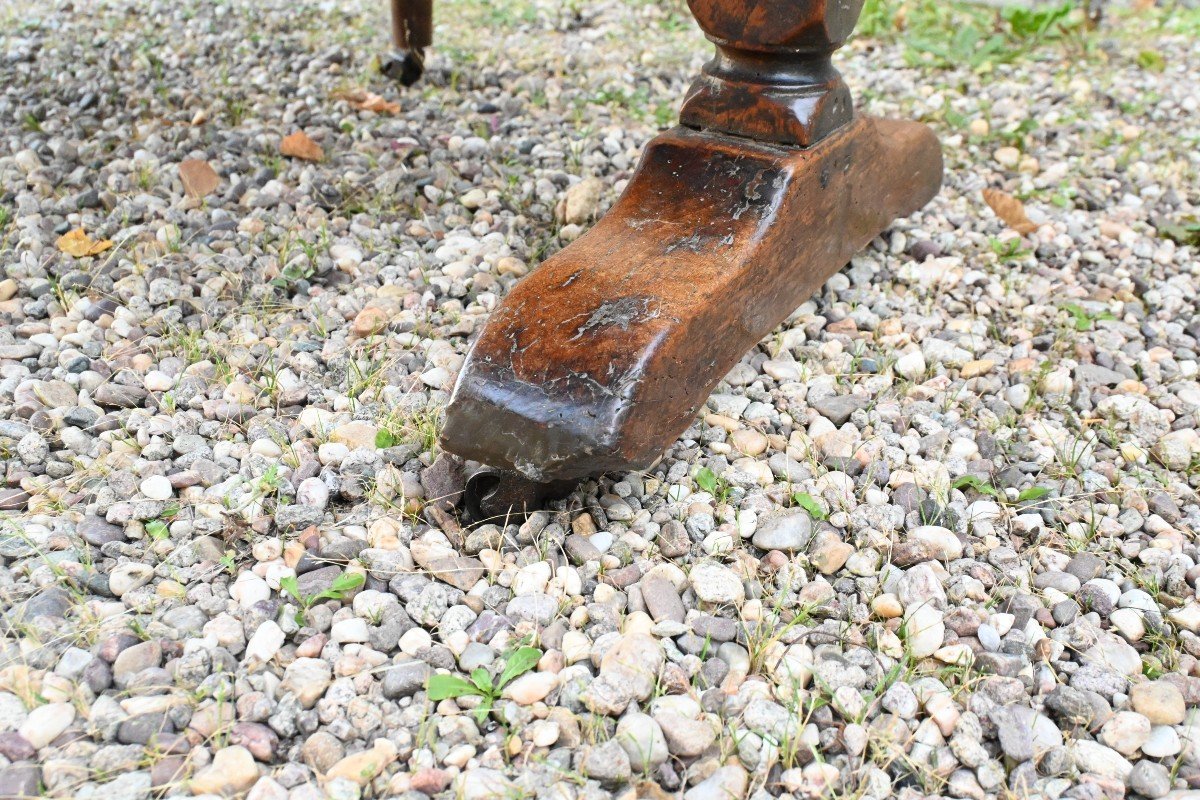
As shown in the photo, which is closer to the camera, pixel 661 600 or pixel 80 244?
pixel 661 600

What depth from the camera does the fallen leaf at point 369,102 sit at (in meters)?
2.56

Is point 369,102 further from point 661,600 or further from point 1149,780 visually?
point 1149,780

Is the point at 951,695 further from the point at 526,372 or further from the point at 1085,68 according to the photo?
the point at 1085,68

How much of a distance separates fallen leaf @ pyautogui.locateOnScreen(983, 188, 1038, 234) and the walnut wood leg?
1330 mm

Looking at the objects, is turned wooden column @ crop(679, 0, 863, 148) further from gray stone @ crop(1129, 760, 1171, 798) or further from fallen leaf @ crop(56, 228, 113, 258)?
fallen leaf @ crop(56, 228, 113, 258)

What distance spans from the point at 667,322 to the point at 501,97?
1.49 m

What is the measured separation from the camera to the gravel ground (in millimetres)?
1111

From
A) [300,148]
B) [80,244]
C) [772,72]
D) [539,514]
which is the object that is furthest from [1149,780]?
[300,148]

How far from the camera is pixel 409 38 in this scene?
2.64m

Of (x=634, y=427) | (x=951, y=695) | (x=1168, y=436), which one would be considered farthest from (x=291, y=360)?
(x=1168, y=436)

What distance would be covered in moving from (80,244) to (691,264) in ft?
3.73

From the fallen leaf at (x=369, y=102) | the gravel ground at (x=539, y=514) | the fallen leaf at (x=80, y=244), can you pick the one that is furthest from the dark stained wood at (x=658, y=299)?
the fallen leaf at (x=369, y=102)

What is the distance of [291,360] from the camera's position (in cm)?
169

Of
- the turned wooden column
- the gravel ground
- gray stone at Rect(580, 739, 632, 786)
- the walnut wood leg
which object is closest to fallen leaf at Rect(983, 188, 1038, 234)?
the gravel ground
